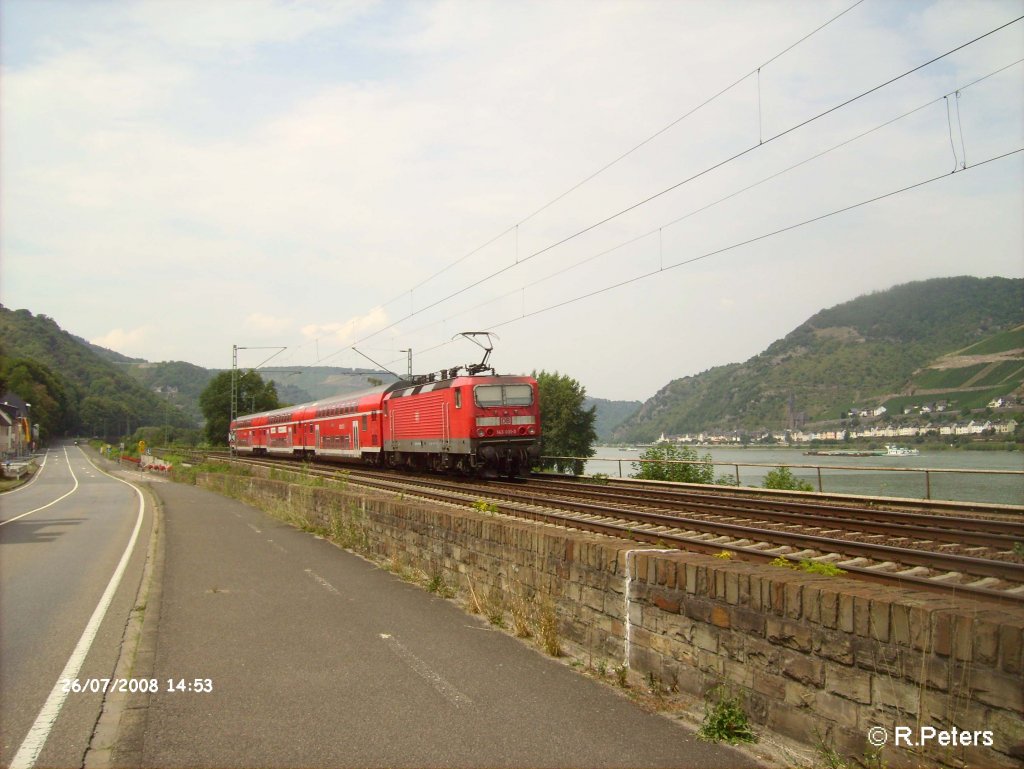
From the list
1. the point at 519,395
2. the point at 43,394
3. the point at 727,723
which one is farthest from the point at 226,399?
the point at 727,723

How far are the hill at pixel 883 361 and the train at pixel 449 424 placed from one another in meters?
12.1

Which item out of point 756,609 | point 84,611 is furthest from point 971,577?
point 84,611

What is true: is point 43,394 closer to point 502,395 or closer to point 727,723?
point 502,395

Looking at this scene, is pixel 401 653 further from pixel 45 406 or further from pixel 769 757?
pixel 45 406

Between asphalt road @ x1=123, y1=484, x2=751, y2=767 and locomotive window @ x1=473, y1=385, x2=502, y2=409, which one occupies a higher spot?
locomotive window @ x1=473, y1=385, x2=502, y2=409

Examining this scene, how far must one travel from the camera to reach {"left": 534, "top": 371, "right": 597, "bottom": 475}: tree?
4906cm

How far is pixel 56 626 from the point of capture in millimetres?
8008

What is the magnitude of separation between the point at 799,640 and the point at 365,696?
306 cm

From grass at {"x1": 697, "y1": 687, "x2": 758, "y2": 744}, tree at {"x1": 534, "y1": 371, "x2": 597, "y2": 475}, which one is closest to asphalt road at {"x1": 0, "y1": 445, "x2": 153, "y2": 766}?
grass at {"x1": 697, "y1": 687, "x2": 758, "y2": 744}

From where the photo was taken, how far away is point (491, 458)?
2169cm

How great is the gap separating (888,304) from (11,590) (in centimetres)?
3640

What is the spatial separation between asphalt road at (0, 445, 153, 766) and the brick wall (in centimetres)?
369

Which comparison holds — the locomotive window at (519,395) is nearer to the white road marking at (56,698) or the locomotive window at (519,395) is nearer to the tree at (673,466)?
the tree at (673,466)

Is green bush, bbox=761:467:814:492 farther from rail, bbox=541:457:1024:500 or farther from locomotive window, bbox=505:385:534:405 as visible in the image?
locomotive window, bbox=505:385:534:405
